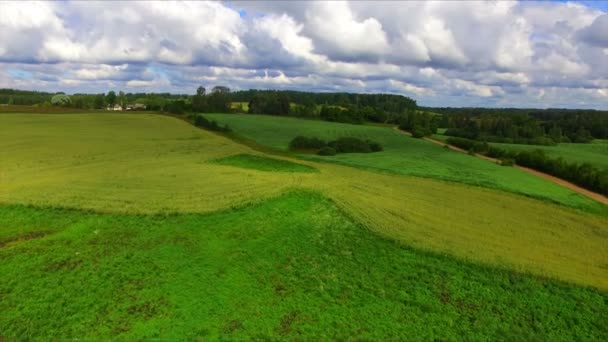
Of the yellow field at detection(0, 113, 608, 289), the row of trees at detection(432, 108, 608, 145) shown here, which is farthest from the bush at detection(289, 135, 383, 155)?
the row of trees at detection(432, 108, 608, 145)

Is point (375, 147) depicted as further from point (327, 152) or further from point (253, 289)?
point (253, 289)

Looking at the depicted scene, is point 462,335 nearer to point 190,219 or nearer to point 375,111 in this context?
point 190,219

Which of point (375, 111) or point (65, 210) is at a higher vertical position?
point (375, 111)

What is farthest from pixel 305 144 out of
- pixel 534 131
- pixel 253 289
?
pixel 534 131

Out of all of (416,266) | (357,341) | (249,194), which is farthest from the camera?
(249,194)

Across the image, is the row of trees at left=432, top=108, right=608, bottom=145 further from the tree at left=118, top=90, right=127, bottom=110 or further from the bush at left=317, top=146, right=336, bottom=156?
the tree at left=118, top=90, right=127, bottom=110

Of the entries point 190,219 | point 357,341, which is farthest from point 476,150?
point 357,341
